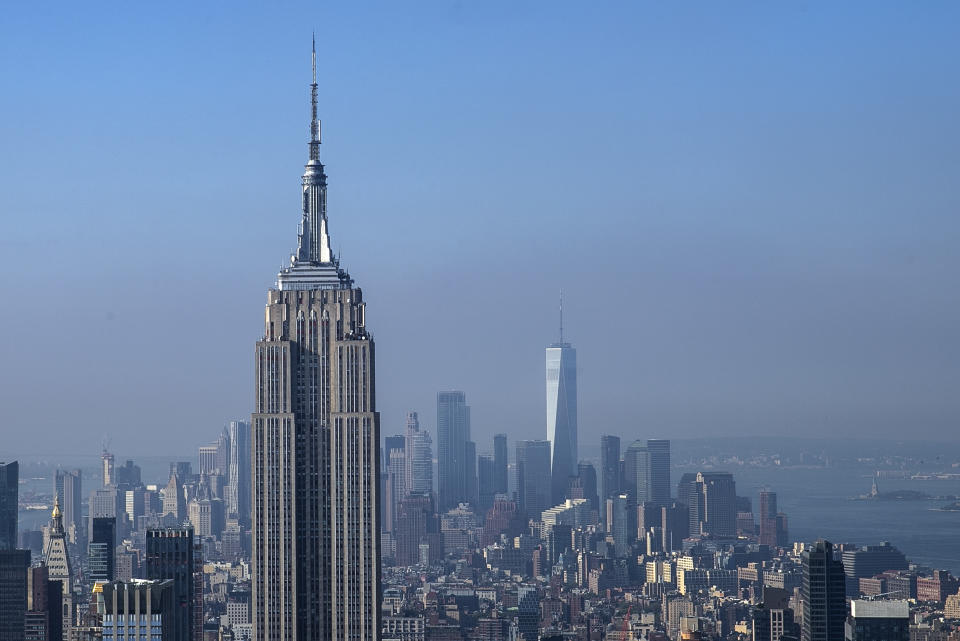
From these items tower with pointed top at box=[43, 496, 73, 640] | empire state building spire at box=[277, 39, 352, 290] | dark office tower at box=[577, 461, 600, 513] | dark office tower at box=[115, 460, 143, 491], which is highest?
empire state building spire at box=[277, 39, 352, 290]

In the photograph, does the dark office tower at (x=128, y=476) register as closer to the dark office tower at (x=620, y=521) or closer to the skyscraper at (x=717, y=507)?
the dark office tower at (x=620, y=521)

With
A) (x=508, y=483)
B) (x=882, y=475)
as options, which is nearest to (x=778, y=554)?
(x=882, y=475)

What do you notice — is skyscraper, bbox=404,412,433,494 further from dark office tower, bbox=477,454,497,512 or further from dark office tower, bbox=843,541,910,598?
dark office tower, bbox=843,541,910,598

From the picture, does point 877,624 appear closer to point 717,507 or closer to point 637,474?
point 717,507

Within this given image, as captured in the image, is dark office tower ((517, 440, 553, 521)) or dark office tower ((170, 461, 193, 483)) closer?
dark office tower ((170, 461, 193, 483))

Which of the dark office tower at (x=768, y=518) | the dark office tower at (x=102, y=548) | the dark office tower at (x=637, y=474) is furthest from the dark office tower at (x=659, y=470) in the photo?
the dark office tower at (x=102, y=548)

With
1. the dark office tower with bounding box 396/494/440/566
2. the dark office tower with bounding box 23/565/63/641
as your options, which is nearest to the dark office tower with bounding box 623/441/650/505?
the dark office tower with bounding box 396/494/440/566
